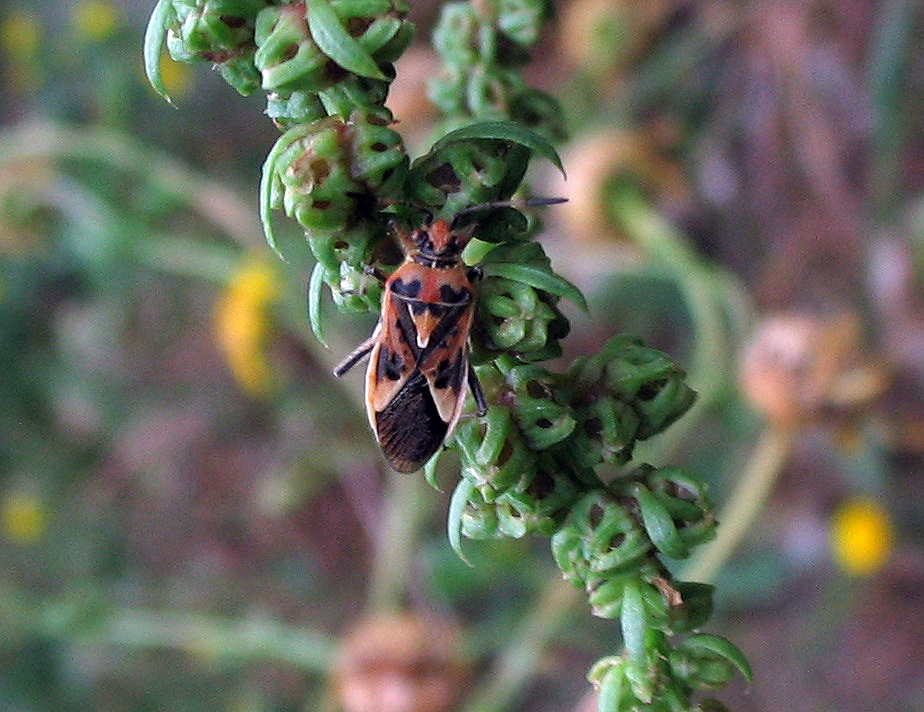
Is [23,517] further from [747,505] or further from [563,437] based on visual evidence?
[563,437]

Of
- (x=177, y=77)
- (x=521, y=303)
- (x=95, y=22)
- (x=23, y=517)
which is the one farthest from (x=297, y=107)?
(x=23, y=517)

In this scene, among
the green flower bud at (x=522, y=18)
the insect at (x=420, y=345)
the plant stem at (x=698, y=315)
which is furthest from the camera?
the plant stem at (x=698, y=315)

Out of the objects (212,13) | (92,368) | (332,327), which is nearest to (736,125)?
(332,327)

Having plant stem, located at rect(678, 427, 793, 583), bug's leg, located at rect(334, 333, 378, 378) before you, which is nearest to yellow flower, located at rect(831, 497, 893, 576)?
plant stem, located at rect(678, 427, 793, 583)

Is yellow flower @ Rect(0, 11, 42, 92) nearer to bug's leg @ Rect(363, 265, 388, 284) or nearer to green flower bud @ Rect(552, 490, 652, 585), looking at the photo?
bug's leg @ Rect(363, 265, 388, 284)

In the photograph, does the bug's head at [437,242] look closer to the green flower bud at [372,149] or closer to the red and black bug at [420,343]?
the red and black bug at [420,343]

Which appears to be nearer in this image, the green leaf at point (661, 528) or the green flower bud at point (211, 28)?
the green flower bud at point (211, 28)

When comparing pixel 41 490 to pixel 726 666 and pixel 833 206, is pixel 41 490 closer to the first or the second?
pixel 833 206

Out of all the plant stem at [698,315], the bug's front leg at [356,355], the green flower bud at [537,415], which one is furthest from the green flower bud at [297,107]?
the plant stem at [698,315]
